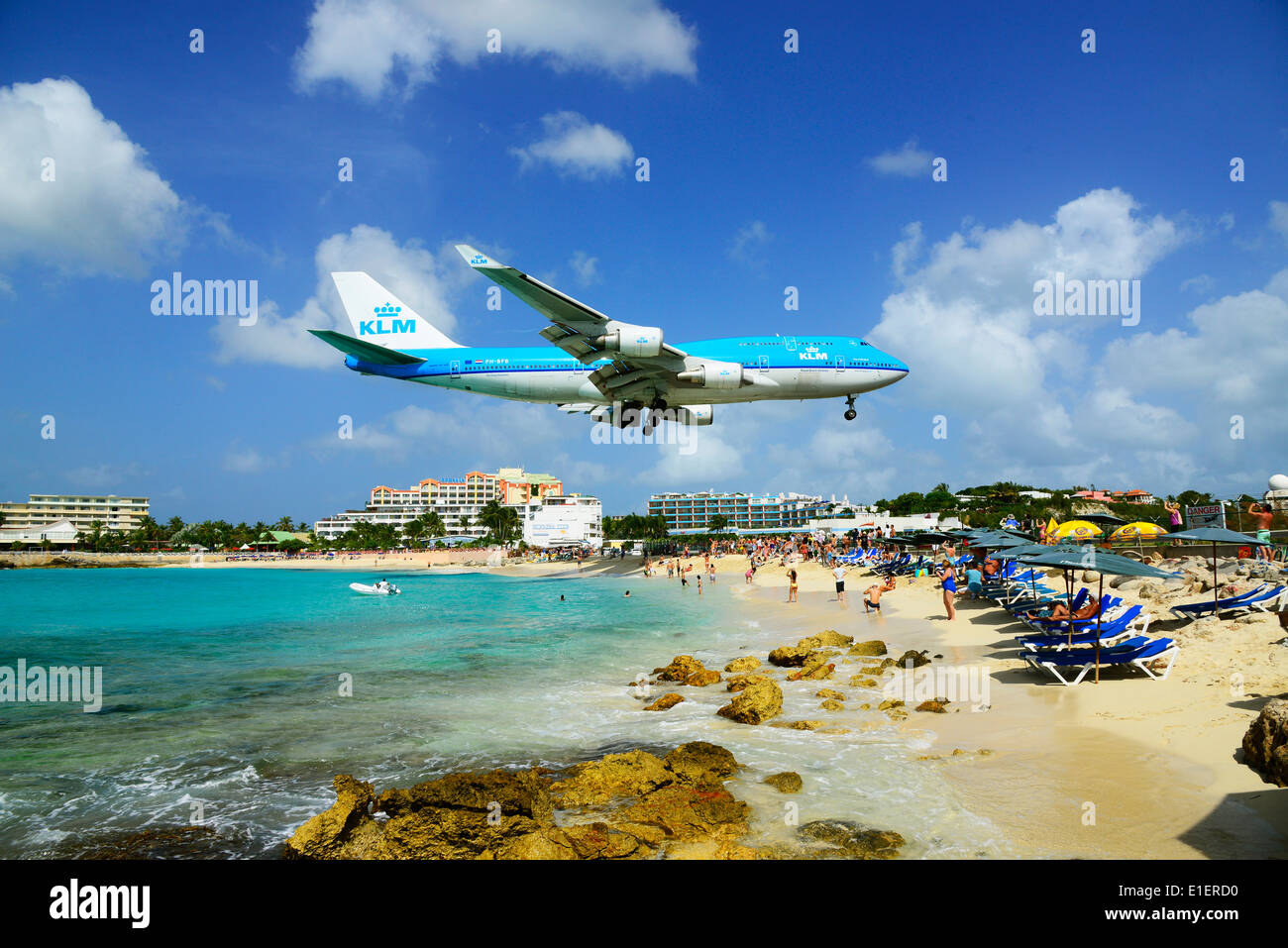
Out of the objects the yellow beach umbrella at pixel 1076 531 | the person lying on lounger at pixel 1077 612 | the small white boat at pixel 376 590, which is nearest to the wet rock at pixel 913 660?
Answer: the person lying on lounger at pixel 1077 612

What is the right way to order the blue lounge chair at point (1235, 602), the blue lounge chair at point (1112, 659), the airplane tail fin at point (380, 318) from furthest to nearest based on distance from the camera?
1. the airplane tail fin at point (380, 318)
2. the blue lounge chair at point (1235, 602)
3. the blue lounge chair at point (1112, 659)

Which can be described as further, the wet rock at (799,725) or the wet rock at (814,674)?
the wet rock at (814,674)

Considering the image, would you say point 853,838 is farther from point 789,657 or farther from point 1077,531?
point 1077,531

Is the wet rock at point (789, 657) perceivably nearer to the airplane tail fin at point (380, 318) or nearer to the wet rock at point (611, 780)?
the wet rock at point (611, 780)

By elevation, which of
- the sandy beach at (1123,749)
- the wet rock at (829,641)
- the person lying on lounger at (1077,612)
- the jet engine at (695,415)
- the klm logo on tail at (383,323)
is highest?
the klm logo on tail at (383,323)

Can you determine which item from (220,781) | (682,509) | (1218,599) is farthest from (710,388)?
(682,509)

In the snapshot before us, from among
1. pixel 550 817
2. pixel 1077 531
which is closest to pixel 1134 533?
pixel 1077 531

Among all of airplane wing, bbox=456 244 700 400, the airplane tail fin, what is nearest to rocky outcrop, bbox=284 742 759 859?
airplane wing, bbox=456 244 700 400
